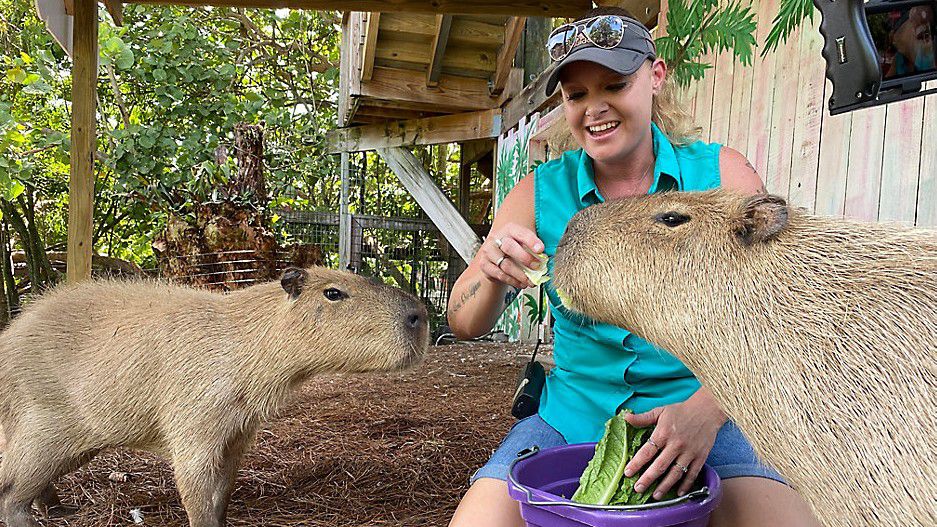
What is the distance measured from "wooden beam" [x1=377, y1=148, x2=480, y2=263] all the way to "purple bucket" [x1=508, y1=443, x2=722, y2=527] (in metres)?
5.10

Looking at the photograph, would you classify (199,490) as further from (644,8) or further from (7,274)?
(7,274)

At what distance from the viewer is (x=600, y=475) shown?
1.46 m

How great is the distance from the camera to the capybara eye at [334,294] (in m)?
2.45

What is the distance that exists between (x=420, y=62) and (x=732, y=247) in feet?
18.6

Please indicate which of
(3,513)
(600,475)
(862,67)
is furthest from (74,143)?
(862,67)

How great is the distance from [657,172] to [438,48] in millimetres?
4573

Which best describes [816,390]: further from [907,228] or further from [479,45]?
[479,45]

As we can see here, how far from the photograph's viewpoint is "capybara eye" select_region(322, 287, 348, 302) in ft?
8.02

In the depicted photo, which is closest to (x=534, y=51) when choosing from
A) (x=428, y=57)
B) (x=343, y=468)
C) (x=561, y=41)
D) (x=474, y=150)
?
(x=428, y=57)

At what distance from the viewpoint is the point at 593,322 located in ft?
5.87

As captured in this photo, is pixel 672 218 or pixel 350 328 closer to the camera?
pixel 672 218

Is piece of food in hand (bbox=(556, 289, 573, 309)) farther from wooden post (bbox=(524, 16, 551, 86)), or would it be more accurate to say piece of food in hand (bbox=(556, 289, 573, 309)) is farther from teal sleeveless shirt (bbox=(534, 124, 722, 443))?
wooden post (bbox=(524, 16, 551, 86))

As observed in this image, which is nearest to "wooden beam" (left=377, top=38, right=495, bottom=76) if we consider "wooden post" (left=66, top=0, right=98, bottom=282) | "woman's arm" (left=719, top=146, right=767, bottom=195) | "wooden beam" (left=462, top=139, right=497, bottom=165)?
"wooden beam" (left=462, top=139, right=497, bottom=165)

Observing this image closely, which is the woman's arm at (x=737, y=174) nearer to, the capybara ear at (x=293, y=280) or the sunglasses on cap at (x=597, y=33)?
the sunglasses on cap at (x=597, y=33)
